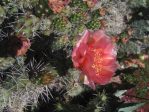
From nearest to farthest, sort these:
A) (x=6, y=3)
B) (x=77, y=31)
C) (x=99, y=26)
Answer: (x=6, y=3) → (x=77, y=31) → (x=99, y=26)

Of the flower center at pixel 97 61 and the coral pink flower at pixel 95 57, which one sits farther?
the flower center at pixel 97 61

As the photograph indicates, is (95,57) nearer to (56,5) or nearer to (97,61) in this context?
(97,61)

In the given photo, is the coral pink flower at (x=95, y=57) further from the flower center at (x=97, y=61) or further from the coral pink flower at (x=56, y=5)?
the coral pink flower at (x=56, y=5)

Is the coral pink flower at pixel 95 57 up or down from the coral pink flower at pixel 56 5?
down

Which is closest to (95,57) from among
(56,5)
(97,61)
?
(97,61)

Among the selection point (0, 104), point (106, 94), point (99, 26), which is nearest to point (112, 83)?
point (106, 94)

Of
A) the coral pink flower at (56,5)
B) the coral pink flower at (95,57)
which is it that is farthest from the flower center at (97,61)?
the coral pink flower at (56,5)

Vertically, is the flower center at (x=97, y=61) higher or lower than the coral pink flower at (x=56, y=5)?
lower

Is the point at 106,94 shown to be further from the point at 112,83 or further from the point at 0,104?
the point at 0,104
